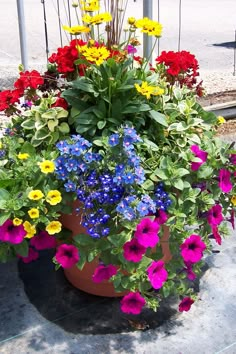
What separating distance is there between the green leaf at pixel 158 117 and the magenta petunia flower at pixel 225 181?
0.30 meters

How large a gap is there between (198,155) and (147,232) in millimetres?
425

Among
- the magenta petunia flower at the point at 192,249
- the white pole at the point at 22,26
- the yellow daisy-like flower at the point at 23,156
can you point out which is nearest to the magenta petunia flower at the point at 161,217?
the magenta petunia flower at the point at 192,249

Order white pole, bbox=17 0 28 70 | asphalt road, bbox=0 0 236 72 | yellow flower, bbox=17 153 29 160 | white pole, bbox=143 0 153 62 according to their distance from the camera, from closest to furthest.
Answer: yellow flower, bbox=17 153 29 160, white pole, bbox=143 0 153 62, white pole, bbox=17 0 28 70, asphalt road, bbox=0 0 236 72

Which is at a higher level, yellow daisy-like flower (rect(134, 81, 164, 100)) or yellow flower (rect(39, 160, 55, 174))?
yellow daisy-like flower (rect(134, 81, 164, 100))

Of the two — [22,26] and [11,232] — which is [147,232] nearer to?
[11,232]

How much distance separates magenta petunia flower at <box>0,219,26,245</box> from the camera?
2.08 metres

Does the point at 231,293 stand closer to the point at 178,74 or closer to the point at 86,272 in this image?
the point at 86,272

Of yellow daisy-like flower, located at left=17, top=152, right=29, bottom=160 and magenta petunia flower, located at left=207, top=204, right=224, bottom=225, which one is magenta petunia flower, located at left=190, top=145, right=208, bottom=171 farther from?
yellow daisy-like flower, located at left=17, top=152, right=29, bottom=160

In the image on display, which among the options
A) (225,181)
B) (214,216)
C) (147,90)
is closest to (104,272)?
(214,216)

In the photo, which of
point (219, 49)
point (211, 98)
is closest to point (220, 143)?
point (211, 98)

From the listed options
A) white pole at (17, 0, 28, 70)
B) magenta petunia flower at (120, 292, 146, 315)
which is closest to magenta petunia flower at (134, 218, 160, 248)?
magenta petunia flower at (120, 292, 146, 315)

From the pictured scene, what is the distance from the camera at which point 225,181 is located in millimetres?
2297

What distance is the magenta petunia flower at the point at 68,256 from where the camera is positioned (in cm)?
213

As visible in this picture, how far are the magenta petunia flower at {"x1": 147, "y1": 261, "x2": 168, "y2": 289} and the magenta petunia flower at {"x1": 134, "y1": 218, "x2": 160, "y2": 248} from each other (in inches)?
4.0
